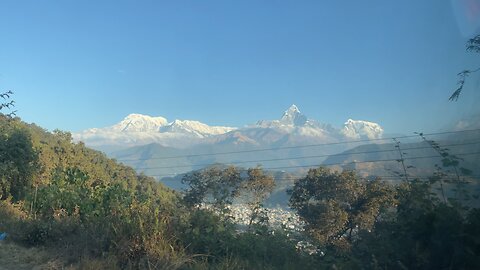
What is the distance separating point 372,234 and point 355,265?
2.84 feet

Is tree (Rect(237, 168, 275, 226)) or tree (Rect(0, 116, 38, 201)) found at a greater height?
tree (Rect(0, 116, 38, 201))

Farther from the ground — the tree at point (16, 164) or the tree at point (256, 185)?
the tree at point (16, 164)

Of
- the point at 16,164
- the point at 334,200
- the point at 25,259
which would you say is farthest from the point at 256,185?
the point at 25,259

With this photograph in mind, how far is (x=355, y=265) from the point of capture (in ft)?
17.5

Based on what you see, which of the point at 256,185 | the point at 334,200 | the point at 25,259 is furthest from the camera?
the point at 256,185

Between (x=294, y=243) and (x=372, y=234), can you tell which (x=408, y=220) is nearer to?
(x=372, y=234)

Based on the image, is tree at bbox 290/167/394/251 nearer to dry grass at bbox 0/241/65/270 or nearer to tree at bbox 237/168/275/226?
tree at bbox 237/168/275/226

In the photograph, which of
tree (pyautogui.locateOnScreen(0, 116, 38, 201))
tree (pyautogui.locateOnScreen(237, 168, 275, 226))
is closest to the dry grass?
tree (pyautogui.locateOnScreen(0, 116, 38, 201))

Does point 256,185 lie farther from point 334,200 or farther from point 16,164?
point 16,164

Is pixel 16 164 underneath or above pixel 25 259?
above

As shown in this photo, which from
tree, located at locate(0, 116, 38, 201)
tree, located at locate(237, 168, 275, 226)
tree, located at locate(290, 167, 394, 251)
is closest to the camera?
tree, located at locate(0, 116, 38, 201)

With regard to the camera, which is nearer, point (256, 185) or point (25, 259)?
point (25, 259)

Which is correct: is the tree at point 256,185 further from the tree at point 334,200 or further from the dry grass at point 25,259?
the dry grass at point 25,259

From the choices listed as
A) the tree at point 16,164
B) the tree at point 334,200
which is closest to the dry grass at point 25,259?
the tree at point 16,164
